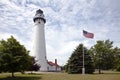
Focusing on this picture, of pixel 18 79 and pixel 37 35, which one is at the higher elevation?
pixel 37 35

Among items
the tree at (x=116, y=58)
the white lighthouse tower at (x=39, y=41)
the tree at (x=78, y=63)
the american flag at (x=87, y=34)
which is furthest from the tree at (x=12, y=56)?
the tree at (x=116, y=58)

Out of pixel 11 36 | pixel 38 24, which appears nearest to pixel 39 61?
pixel 38 24

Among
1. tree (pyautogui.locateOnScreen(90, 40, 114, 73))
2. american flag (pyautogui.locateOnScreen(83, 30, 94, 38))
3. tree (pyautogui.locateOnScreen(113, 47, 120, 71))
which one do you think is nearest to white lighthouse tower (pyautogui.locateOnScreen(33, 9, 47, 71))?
tree (pyautogui.locateOnScreen(90, 40, 114, 73))

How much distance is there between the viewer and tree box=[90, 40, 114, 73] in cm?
5106

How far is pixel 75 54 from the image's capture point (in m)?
44.2

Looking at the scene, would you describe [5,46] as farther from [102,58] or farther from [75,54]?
[102,58]

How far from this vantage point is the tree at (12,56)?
30.1 meters

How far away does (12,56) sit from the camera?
30.6 meters

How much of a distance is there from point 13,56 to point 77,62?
16.5m

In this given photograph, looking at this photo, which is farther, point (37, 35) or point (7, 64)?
point (37, 35)

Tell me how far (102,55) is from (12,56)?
89.7 ft

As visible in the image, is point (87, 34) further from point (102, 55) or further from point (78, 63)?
point (102, 55)

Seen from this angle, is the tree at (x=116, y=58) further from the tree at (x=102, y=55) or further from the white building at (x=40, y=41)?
the white building at (x=40, y=41)

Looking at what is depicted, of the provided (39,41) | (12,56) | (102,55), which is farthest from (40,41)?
(12,56)
